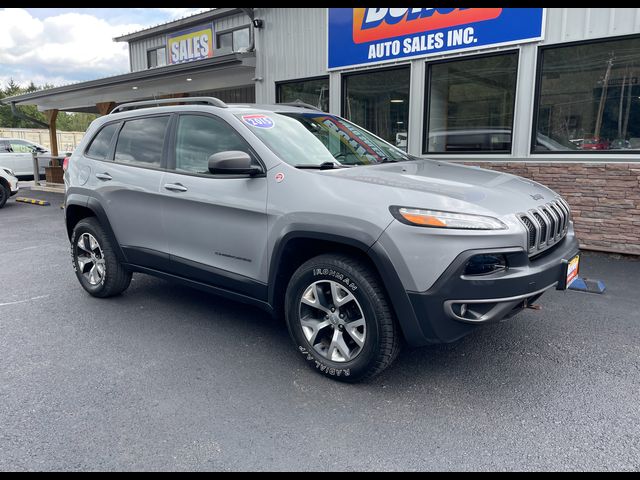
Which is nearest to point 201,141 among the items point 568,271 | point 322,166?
point 322,166

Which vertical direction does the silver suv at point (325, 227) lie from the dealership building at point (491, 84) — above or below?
below

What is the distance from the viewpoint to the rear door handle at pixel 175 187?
12.3 ft

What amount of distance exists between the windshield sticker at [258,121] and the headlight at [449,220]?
4.84 feet

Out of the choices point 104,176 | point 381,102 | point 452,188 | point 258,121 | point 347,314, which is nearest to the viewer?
point 452,188

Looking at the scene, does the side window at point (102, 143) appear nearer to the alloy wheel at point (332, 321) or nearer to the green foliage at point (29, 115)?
the alloy wheel at point (332, 321)

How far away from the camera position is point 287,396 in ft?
9.77

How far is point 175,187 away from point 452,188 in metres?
2.16

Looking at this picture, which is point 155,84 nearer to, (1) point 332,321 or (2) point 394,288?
(1) point 332,321

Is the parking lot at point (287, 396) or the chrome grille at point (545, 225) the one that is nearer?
the parking lot at point (287, 396)

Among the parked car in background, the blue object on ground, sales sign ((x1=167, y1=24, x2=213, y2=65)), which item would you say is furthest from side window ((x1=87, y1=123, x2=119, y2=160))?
the parked car in background

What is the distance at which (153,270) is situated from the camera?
13.8ft

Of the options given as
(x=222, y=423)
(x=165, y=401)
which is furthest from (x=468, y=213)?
(x=165, y=401)

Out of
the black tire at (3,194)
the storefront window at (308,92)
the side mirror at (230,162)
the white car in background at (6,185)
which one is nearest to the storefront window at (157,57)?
the white car in background at (6,185)

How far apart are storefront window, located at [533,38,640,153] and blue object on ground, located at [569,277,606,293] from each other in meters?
2.16
